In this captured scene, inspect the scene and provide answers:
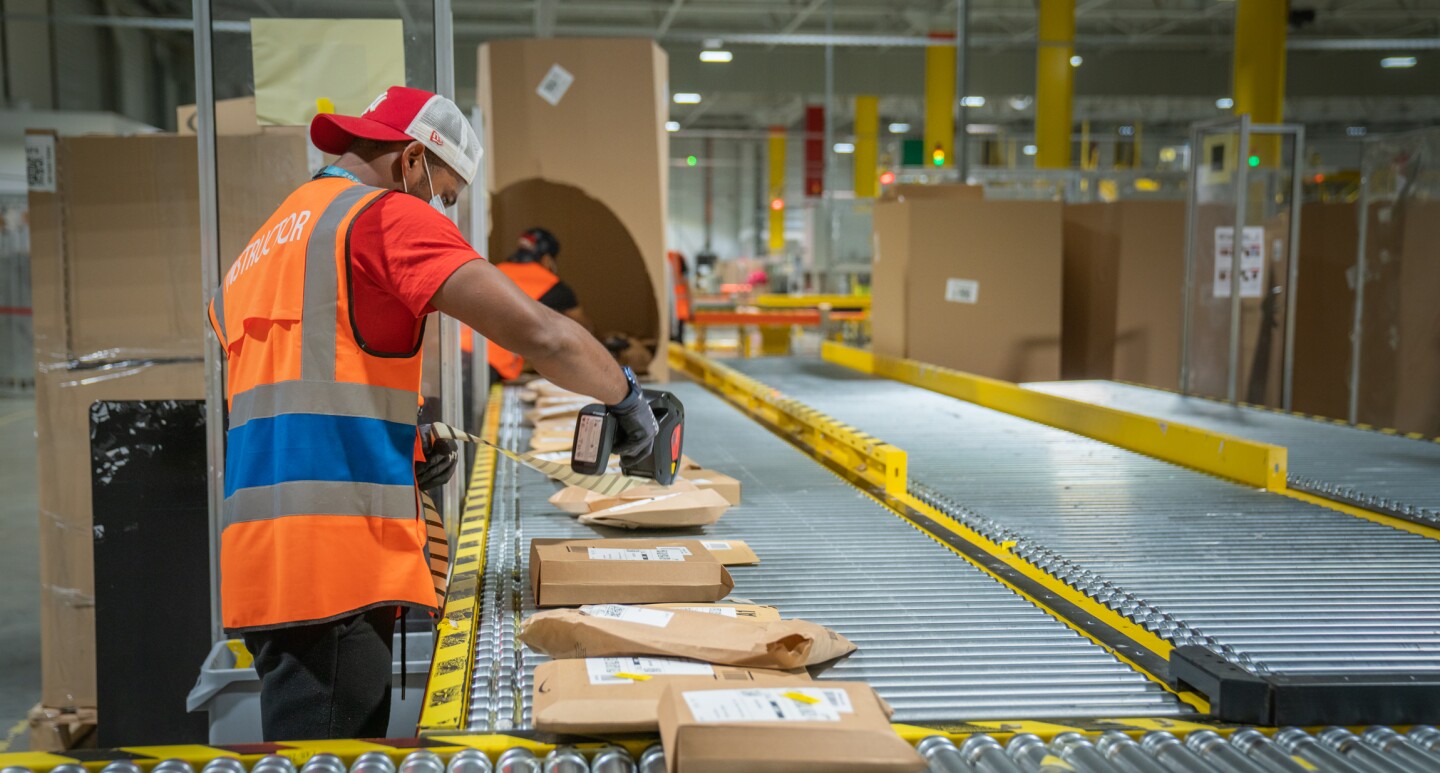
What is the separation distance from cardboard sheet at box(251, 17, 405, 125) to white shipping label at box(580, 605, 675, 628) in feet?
6.01

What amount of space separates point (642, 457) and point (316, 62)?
1.73 metres

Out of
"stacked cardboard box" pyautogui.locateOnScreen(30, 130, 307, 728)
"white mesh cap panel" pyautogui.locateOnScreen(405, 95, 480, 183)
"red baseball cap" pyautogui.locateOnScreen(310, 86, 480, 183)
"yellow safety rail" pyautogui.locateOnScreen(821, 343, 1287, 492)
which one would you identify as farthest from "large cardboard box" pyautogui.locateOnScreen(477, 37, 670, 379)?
"red baseball cap" pyautogui.locateOnScreen(310, 86, 480, 183)

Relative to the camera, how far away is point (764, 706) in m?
1.63

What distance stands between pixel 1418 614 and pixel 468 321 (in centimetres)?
221

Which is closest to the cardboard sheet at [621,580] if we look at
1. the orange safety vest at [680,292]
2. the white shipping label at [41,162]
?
the white shipping label at [41,162]

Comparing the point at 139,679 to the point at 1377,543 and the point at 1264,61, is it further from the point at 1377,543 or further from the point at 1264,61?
the point at 1264,61

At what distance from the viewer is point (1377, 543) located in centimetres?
320

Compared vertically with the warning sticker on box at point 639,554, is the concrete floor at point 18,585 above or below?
below

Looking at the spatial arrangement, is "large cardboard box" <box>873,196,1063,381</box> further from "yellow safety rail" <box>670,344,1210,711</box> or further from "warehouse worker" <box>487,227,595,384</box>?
"warehouse worker" <box>487,227,595,384</box>

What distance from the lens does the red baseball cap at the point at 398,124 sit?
7.34 feet

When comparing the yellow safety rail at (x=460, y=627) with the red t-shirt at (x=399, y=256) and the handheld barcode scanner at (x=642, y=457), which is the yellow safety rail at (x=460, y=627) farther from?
the red t-shirt at (x=399, y=256)

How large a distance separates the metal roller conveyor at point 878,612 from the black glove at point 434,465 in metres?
0.32

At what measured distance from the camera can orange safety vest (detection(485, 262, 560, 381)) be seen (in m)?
6.68

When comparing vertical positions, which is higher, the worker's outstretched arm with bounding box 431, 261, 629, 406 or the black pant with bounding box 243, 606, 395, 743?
the worker's outstretched arm with bounding box 431, 261, 629, 406
